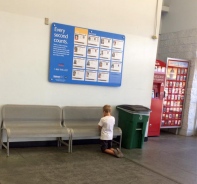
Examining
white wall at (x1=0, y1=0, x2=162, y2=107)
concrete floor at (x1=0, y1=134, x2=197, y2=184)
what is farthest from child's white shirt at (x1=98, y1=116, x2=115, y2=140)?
white wall at (x1=0, y1=0, x2=162, y2=107)

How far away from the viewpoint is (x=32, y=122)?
15.1 ft

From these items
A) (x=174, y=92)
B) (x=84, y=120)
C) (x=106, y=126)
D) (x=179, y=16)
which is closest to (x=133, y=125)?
(x=106, y=126)

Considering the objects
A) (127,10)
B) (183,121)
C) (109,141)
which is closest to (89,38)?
(127,10)

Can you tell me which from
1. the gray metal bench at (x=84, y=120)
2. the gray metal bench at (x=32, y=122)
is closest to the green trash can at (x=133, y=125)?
the gray metal bench at (x=84, y=120)

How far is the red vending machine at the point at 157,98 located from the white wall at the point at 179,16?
1542 millimetres

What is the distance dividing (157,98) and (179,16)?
2.61 m

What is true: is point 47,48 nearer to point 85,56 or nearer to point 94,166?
point 85,56

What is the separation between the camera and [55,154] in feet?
14.5

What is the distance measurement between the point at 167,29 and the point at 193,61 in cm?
143

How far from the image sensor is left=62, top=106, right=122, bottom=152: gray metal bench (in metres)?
4.71

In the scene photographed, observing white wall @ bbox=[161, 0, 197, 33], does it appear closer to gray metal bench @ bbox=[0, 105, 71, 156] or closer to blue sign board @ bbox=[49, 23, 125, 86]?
blue sign board @ bbox=[49, 23, 125, 86]

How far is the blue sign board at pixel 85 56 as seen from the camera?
15.7 ft

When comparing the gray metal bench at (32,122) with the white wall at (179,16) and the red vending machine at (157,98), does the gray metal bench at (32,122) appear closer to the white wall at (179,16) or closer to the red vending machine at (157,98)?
the red vending machine at (157,98)

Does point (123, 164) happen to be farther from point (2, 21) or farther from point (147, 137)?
point (2, 21)
